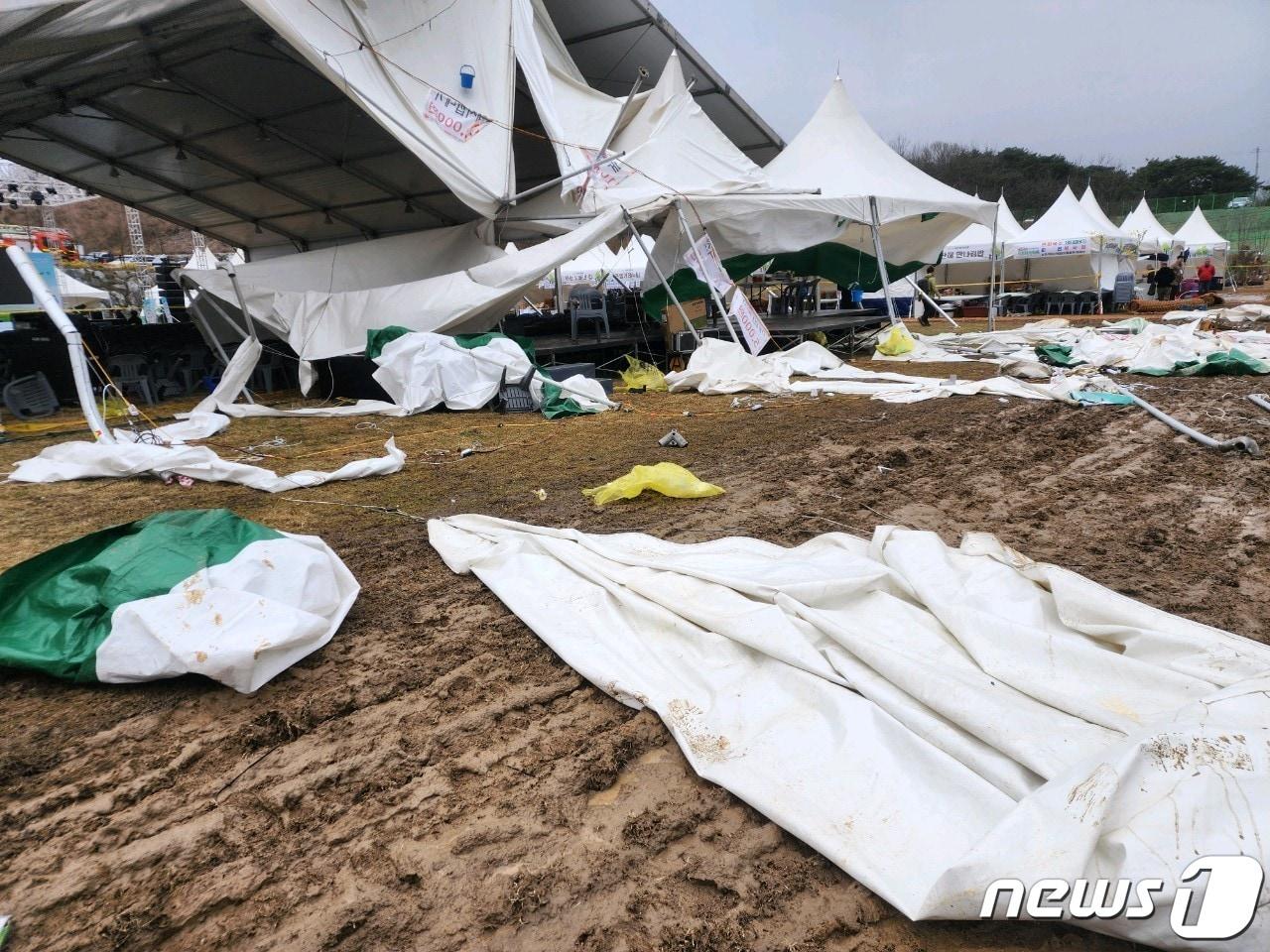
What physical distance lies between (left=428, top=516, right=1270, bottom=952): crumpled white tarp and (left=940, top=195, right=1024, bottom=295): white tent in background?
62.3ft

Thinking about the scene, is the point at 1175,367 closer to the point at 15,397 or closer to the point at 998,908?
the point at 998,908

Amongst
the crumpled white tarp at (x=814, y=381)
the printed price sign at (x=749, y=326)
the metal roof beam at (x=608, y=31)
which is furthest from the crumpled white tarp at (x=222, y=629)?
the metal roof beam at (x=608, y=31)

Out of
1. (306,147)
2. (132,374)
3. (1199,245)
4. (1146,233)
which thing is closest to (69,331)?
(132,374)

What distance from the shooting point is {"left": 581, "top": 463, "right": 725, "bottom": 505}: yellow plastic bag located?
3.77m

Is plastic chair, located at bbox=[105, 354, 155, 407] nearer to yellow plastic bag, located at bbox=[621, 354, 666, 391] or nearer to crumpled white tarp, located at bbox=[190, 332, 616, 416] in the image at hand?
crumpled white tarp, located at bbox=[190, 332, 616, 416]

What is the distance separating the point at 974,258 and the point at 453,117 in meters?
18.5

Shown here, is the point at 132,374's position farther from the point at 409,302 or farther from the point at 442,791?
the point at 442,791

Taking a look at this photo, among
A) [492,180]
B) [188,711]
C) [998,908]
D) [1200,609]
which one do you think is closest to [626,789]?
[998,908]

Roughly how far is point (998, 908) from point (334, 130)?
35.8 ft

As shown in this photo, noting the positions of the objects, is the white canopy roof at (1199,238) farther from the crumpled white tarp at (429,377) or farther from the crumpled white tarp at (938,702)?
the crumpled white tarp at (938,702)

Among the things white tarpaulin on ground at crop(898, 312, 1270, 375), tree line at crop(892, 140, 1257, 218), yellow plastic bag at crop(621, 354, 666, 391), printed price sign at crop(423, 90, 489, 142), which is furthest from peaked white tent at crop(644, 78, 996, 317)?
tree line at crop(892, 140, 1257, 218)

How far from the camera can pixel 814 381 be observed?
8125mm

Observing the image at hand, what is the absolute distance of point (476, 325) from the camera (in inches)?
343

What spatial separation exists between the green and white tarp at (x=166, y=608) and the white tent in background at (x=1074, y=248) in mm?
21713
